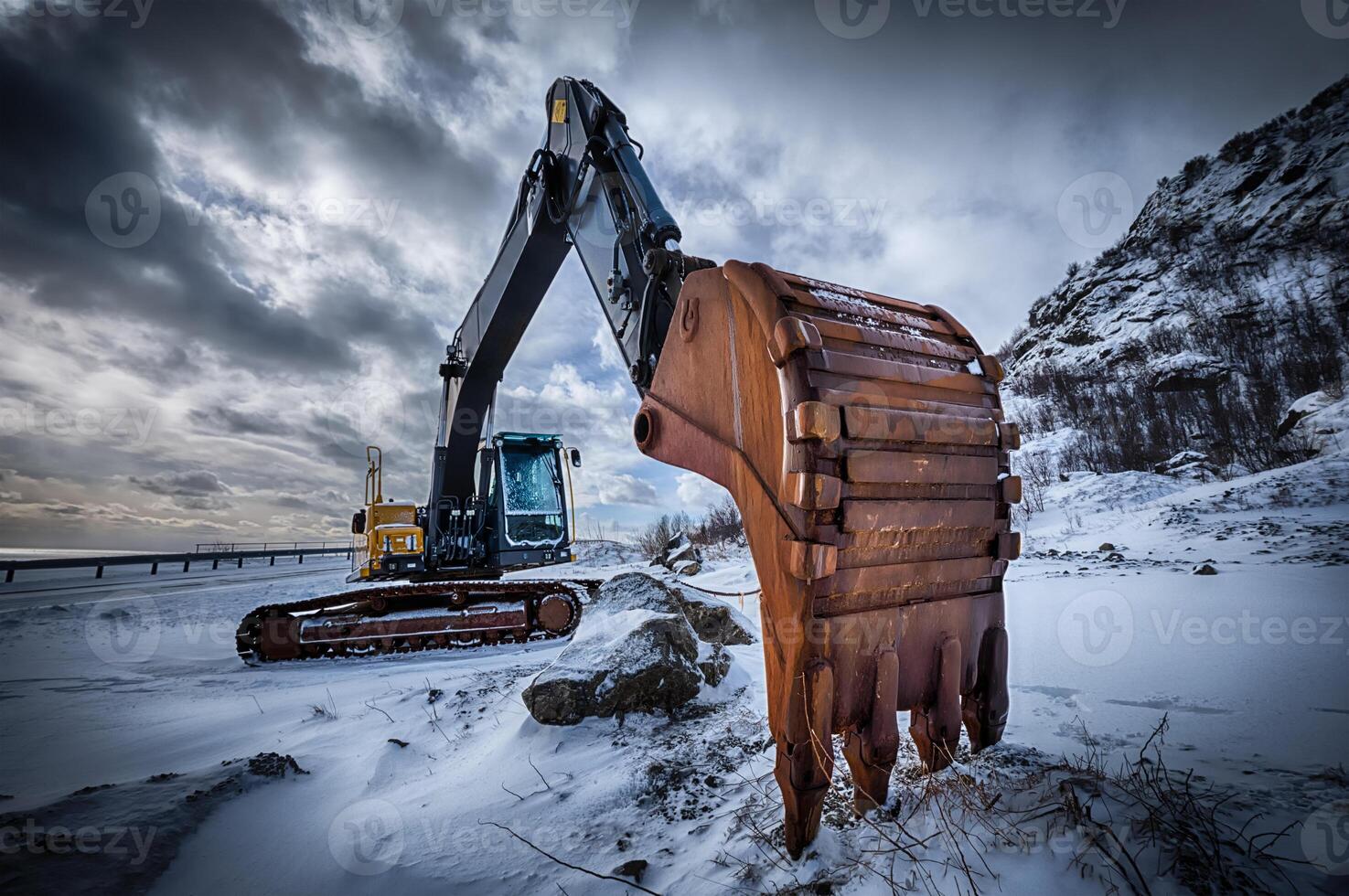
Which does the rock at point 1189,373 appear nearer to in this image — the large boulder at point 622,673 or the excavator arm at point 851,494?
the excavator arm at point 851,494

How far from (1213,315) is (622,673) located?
2487cm

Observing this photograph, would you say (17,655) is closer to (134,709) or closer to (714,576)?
(134,709)

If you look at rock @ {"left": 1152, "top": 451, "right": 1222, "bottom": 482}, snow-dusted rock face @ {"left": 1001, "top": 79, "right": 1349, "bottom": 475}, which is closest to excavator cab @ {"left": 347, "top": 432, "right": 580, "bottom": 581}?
rock @ {"left": 1152, "top": 451, "right": 1222, "bottom": 482}

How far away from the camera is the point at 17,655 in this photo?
6469 mm

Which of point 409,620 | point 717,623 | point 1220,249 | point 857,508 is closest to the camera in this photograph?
point 857,508

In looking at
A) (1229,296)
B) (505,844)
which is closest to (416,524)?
(505,844)

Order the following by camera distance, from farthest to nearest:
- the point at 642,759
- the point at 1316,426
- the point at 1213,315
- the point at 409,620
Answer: the point at 1213,315 → the point at 1316,426 → the point at 409,620 → the point at 642,759

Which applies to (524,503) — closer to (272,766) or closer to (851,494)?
(272,766)

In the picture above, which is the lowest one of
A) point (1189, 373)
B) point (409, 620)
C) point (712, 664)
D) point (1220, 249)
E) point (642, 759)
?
point (642, 759)

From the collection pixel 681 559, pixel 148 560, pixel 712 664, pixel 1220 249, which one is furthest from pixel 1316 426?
pixel 148 560

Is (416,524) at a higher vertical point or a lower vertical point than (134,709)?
higher

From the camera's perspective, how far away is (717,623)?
194 inches

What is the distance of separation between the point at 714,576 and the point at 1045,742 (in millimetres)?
6933

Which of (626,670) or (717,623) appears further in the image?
(717,623)
